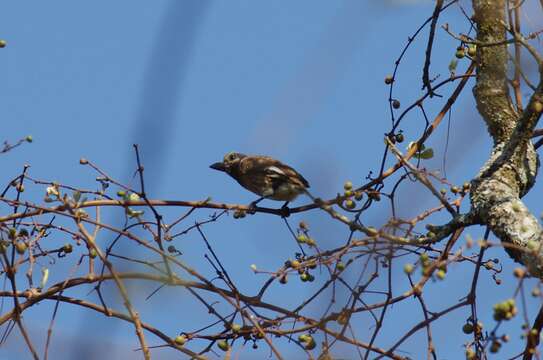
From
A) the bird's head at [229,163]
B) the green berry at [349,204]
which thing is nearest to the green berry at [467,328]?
the green berry at [349,204]

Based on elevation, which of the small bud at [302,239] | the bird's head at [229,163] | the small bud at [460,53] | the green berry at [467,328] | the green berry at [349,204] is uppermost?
the bird's head at [229,163]

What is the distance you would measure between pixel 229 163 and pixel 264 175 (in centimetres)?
72

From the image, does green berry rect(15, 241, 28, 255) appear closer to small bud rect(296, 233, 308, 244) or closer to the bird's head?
small bud rect(296, 233, 308, 244)

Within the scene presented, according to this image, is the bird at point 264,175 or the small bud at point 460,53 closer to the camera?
the small bud at point 460,53

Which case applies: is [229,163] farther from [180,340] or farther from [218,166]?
[180,340]

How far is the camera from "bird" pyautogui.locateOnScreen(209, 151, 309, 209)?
6.82 meters

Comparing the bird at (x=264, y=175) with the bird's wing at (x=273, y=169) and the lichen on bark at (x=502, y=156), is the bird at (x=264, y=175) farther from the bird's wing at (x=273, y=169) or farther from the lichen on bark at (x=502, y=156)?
the lichen on bark at (x=502, y=156)

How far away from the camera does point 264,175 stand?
23.8 feet

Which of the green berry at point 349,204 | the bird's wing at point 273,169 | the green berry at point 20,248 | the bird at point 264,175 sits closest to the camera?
the green berry at point 20,248

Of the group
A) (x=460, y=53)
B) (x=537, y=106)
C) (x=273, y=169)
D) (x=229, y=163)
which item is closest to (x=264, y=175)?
(x=273, y=169)

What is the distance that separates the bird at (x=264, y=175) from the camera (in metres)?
6.82

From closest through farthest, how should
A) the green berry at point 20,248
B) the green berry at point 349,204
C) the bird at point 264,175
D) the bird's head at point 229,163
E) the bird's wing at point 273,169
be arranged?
1. the green berry at point 20,248
2. the green berry at point 349,204
3. the bird at point 264,175
4. the bird's wing at point 273,169
5. the bird's head at point 229,163

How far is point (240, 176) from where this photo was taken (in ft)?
25.2

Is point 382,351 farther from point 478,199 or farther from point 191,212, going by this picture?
point 191,212
